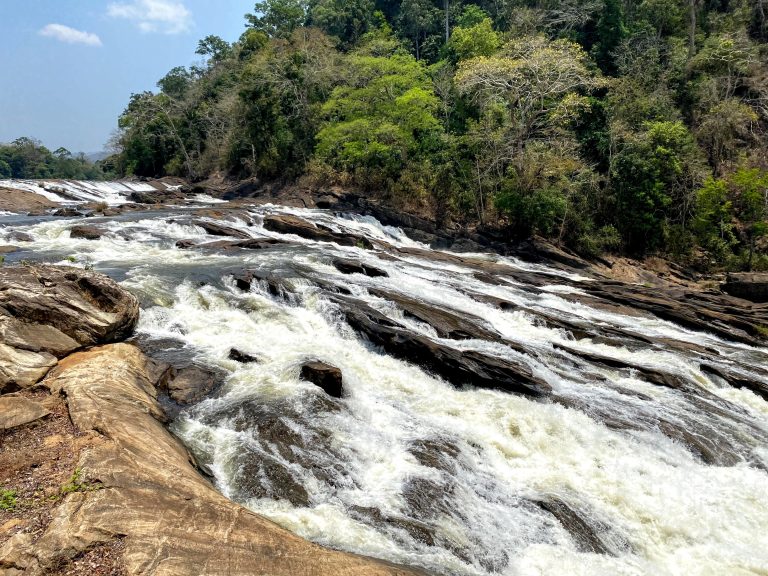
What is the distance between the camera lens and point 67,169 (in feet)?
269

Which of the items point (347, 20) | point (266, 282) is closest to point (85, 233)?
point (266, 282)

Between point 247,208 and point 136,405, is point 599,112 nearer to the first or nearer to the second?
point 247,208

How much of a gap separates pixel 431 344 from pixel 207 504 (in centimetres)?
691

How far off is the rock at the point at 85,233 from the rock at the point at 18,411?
1401 cm

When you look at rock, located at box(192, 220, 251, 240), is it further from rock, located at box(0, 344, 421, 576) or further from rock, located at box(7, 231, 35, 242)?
rock, located at box(0, 344, 421, 576)

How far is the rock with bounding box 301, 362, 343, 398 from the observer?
9.09 m

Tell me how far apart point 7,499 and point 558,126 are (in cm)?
3059

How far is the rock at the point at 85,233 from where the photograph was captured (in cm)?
1856

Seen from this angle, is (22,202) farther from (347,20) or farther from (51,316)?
(347,20)

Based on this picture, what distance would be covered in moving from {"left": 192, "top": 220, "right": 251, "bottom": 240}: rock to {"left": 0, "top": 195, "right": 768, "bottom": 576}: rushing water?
7159mm

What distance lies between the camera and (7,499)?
4.73 metres

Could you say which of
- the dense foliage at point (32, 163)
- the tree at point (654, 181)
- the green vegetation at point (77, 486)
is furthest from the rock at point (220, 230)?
the dense foliage at point (32, 163)

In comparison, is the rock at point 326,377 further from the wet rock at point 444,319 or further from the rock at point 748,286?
the rock at point 748,286

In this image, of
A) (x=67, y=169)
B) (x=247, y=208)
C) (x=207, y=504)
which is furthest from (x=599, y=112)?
(x=67, y=169)
